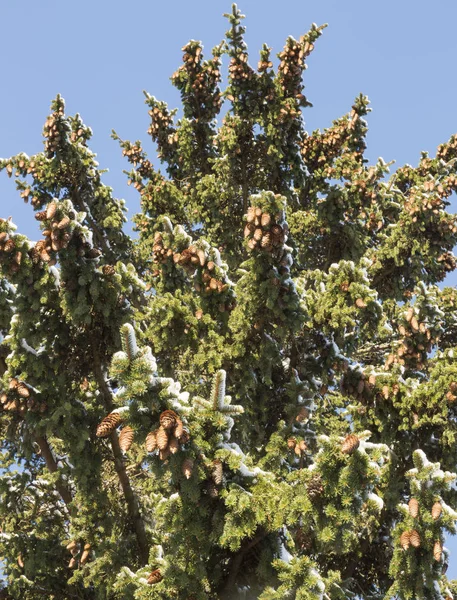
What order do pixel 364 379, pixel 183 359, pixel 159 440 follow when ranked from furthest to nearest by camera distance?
pixel 183 359
pixel 364 379
pixel 159 440

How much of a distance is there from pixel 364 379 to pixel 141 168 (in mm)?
9620

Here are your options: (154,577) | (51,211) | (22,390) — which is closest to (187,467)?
(154,577)

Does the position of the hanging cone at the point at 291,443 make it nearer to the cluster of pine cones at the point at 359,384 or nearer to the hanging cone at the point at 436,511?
the cluster of pine cones at the point at 359,384

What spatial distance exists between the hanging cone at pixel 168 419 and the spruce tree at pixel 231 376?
0.04 feet

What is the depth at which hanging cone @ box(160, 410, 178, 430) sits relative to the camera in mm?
5867

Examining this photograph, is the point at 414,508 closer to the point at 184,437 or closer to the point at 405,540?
the point at 405,540

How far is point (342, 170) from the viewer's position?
13594 mm

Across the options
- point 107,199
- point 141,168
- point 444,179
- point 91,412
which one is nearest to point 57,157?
point 107,199

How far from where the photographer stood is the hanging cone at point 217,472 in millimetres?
6305

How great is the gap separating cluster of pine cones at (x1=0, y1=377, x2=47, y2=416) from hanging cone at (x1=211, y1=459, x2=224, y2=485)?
340 centimetres

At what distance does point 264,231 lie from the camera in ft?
27.1

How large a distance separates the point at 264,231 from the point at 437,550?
13.6 feet

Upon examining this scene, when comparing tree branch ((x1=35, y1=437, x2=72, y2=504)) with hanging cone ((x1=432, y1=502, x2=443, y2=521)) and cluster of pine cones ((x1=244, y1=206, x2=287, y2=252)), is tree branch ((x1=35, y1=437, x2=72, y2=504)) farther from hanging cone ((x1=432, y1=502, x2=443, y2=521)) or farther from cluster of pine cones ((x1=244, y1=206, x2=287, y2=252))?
hanging cone ((x1=432, y1=502, x2=443, y2=521))

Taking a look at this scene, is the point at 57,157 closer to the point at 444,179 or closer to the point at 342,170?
the point at 342,170
